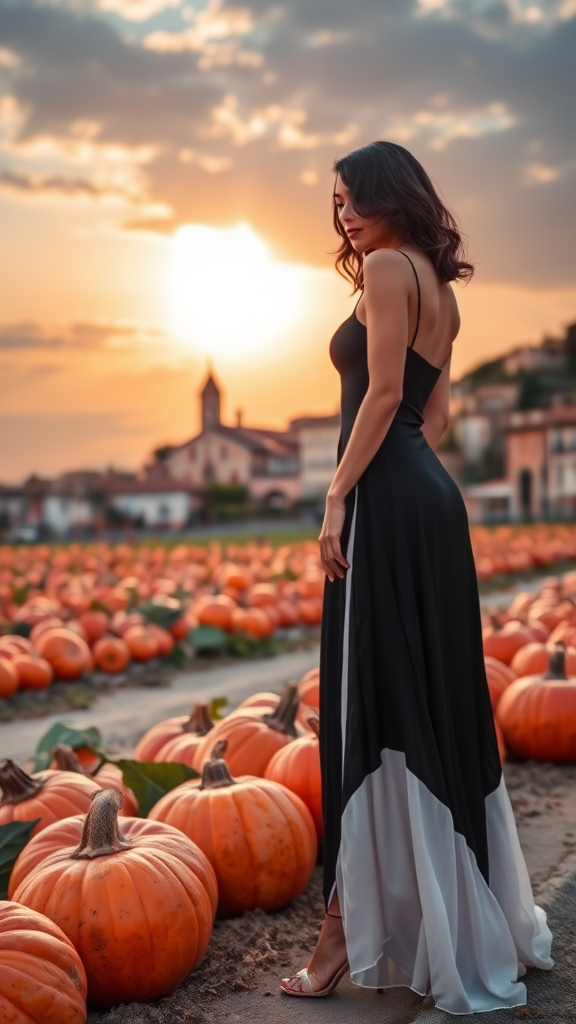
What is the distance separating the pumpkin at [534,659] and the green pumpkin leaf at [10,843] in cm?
321

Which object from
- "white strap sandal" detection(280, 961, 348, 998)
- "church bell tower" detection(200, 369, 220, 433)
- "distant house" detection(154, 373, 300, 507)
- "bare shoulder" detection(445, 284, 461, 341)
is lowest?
"white strap sandal" detection(280, 961, 348, 998)

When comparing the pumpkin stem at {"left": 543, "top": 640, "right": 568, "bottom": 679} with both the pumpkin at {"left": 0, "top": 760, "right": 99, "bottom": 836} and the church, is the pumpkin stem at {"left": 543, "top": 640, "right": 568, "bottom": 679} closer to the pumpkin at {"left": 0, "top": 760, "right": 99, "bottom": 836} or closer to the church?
the pumpkin at {"left": 0, "top": 760, "right": 99, "bottom": 836}

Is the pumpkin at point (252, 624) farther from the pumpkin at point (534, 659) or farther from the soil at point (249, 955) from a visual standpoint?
the soil at point (249, 955)

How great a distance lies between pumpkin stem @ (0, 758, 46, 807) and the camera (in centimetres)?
334

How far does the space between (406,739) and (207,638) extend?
288 inches

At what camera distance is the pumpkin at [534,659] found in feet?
18.7

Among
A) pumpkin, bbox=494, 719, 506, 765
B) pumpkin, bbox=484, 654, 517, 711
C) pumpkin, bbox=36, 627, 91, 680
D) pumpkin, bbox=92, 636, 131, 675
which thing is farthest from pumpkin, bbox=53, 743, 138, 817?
pumpkin, bbox=92, 636, 131, 675

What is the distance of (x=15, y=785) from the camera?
3.37 meters

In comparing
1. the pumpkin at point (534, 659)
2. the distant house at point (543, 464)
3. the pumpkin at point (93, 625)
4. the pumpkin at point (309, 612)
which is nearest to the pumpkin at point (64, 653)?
the pumpkin at point (93, 625)

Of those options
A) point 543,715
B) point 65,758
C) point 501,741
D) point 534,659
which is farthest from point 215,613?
point 65,758

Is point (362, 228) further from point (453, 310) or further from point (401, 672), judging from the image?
point (401, 672)

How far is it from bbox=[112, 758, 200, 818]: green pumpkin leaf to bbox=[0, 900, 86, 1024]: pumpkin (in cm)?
115

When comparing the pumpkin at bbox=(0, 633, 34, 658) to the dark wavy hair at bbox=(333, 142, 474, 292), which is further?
the pumpkin at bbox=(0, 633, 34, 658)

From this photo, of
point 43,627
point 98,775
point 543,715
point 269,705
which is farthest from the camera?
point 43,627
